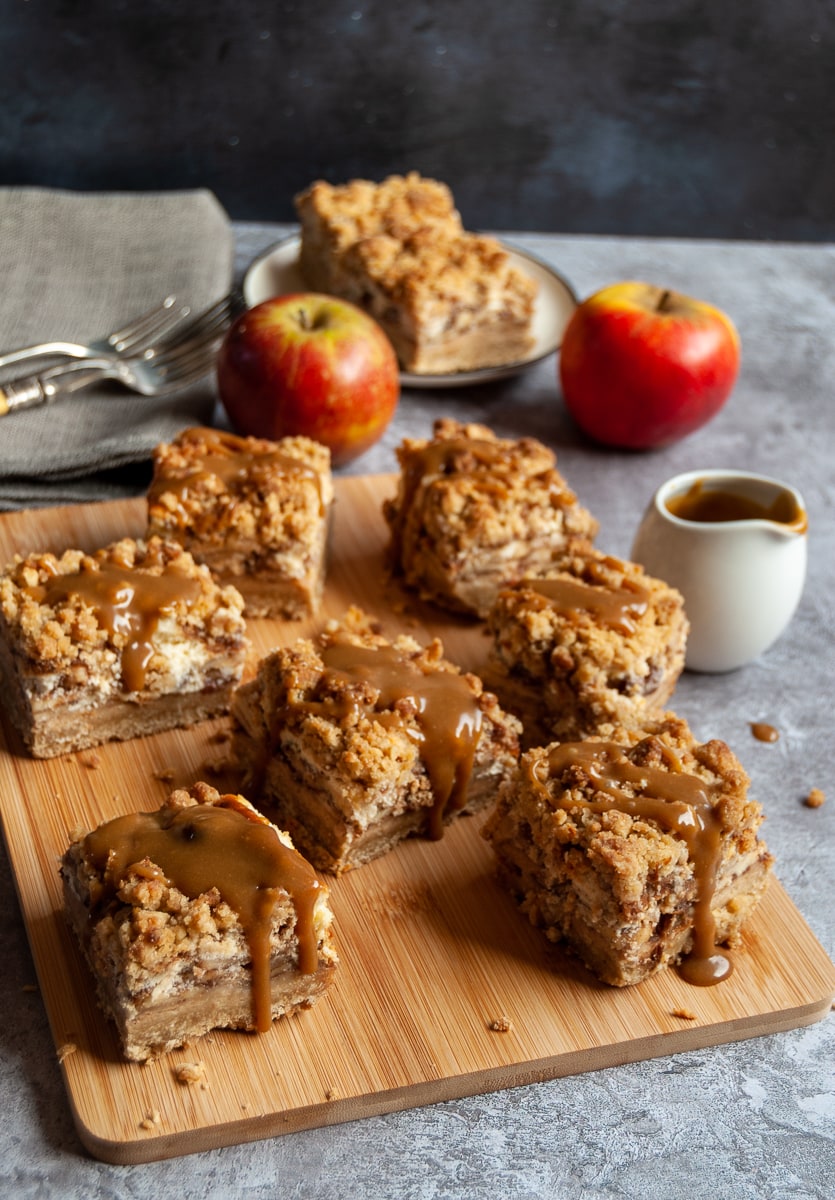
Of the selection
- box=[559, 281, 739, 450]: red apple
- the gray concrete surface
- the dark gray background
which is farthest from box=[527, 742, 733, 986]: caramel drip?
the dark gray background

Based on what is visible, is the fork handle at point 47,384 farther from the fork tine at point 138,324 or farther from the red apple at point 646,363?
the red apple at point 646,363

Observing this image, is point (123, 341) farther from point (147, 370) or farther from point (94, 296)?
point (94, 296)

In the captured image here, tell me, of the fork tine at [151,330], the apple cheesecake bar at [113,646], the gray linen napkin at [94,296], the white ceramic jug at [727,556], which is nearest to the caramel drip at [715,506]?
the white ceramic jug at [727,556]

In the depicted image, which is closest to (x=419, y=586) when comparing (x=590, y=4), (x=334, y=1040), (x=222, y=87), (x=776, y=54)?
(x=334, y=1040)

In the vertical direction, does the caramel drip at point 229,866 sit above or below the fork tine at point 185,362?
above

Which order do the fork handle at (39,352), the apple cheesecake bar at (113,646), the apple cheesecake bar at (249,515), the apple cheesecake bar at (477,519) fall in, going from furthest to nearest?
the fork handle at (39,352), the apple cheesecake bar at (477,519), the apple cheesecake bar at (249,515), the apple cheesecake bar at (113,646)

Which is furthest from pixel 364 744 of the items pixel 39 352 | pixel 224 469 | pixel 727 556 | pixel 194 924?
pixel 39 352
